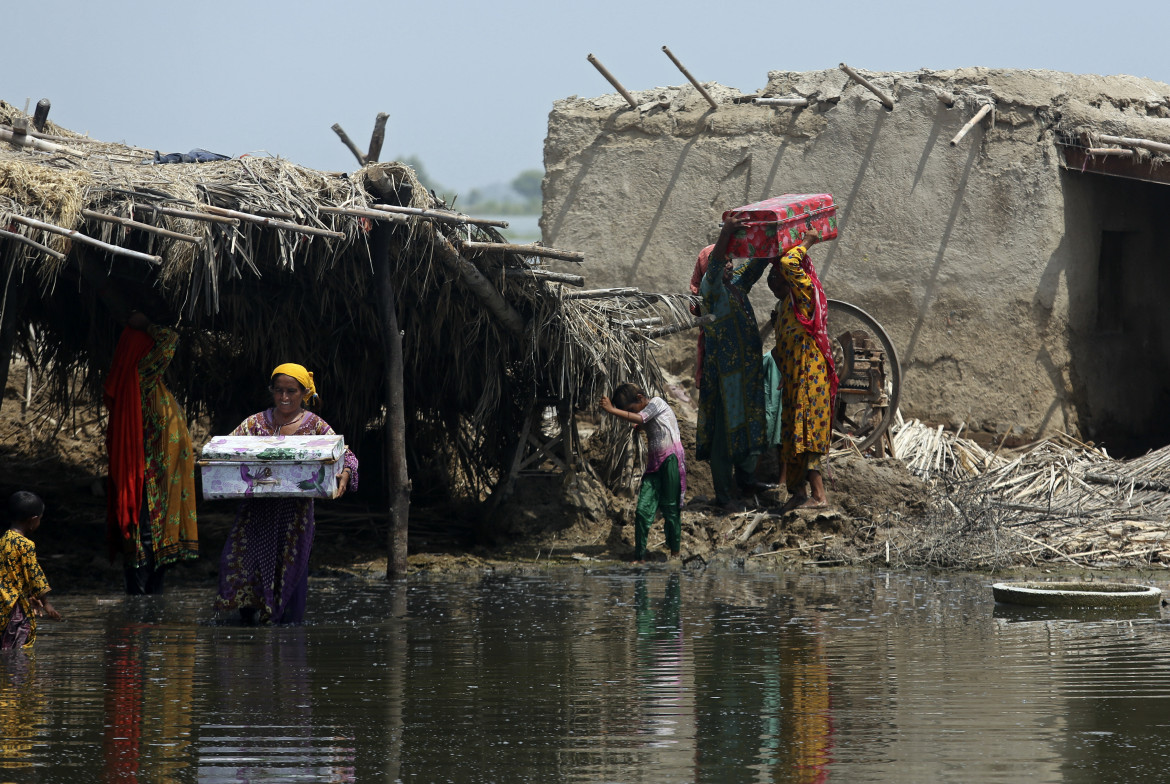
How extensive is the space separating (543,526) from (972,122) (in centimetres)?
467

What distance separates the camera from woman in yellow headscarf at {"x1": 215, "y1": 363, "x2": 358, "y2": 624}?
7.21 meters

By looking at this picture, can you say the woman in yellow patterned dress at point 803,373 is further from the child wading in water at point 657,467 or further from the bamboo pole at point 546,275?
the bamboo pole at point 546,275

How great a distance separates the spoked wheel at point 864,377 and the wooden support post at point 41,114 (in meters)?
6.12

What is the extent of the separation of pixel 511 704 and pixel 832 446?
6856mm

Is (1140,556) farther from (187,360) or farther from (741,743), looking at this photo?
(187,360)

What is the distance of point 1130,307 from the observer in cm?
1225

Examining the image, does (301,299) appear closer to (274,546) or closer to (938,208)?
(274,546)

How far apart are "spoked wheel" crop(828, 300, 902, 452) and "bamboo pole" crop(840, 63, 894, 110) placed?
167 cm

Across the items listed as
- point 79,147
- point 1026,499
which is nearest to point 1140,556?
point 1026,499

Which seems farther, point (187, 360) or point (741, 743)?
point (187, 360)

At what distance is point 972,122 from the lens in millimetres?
11305

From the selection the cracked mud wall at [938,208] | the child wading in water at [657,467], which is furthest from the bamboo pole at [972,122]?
the child wading in water at [657,467]

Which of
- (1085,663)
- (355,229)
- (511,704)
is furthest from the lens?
(355,229)

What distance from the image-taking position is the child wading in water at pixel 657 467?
32.6 ft
